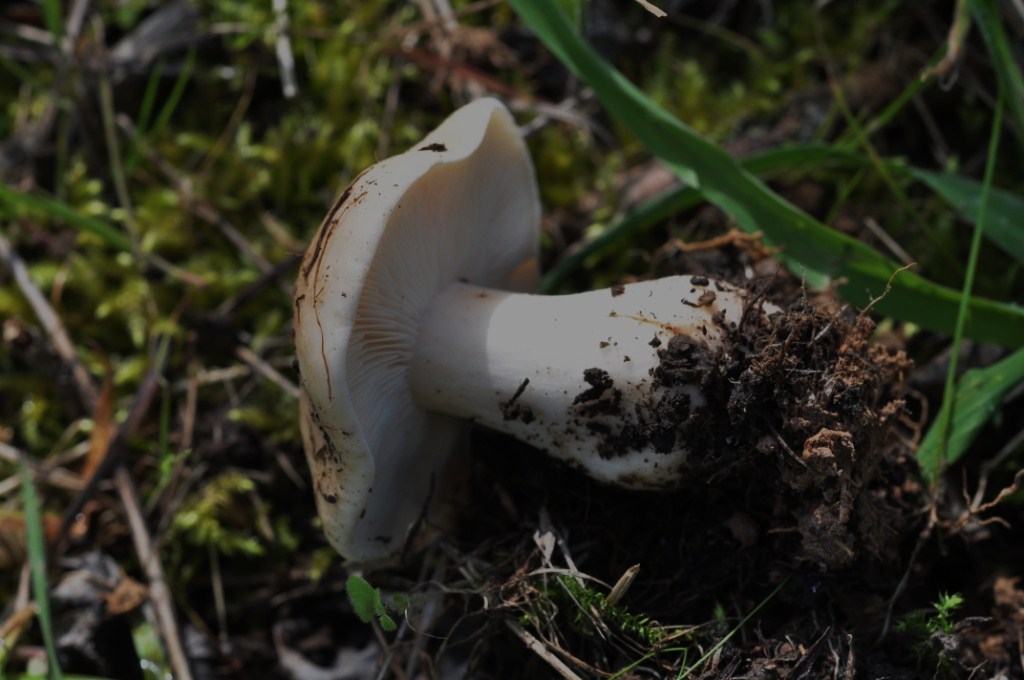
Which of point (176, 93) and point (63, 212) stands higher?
point (176, 93)

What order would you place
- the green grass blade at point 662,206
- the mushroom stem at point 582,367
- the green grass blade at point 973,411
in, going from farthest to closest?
1. the green grass blade at point 662,206
2. the green grass blade at point 973,411
3. the mushroom stem at point 582,367

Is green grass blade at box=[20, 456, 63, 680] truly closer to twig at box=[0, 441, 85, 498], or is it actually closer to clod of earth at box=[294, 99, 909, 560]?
twig at box=[0, 441, 85, 498]

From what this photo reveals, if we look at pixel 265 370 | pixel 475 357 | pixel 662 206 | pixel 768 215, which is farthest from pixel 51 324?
pixel 768 215

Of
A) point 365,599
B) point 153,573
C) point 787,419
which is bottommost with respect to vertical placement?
point 153,573

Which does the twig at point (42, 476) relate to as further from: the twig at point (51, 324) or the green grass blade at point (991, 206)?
the green grass blade at point (991, 206)

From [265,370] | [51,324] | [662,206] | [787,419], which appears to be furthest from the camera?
[51,324]

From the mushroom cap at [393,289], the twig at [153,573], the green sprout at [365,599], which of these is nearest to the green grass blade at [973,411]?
the mushroom cap at [393,289]

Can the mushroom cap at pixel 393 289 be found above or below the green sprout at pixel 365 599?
above

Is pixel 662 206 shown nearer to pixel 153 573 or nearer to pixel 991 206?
pixel 991 206
